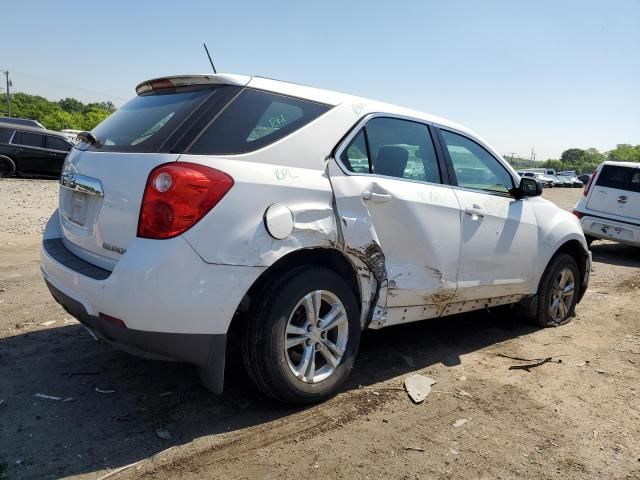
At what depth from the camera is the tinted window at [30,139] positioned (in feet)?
55.1

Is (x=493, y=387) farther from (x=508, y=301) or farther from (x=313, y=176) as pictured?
(x=313, y=176)

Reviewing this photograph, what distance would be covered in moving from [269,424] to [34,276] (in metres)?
3.98

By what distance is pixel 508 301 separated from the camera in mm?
4680

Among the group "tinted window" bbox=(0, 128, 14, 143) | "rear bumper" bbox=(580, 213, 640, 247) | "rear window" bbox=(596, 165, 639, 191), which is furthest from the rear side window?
"rear window" bbox=(596, 165, 639, 191)

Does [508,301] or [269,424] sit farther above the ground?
[508,301]

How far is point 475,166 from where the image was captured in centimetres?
434

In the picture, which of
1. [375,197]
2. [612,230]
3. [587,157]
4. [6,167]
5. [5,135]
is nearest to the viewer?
[375,197]

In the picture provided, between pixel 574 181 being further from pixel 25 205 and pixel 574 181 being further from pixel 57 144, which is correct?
pixel 25 205

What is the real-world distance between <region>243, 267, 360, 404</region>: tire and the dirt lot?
18 centimetres

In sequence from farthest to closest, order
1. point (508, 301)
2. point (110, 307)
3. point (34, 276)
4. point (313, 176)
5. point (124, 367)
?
point (34, 276) < point (508, 301) < point (124, 367) < point (313, 176) < point (110, 307)

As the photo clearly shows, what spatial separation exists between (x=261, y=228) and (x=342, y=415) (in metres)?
1.22

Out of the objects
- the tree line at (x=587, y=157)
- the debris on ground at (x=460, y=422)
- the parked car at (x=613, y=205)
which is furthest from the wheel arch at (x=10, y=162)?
the tree line at (x=587, y=157)

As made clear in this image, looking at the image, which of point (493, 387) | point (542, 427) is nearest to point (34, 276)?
point (493, 387)

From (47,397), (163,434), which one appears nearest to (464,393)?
(163,434)
